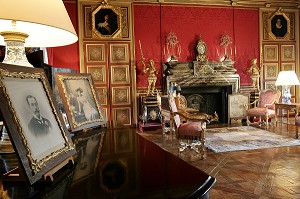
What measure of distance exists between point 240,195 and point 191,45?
492 cm

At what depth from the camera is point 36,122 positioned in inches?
24.2

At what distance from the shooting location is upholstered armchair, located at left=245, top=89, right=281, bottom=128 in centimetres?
580

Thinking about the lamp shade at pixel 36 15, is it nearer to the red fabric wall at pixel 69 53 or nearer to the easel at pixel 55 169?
the easel at pixel 55 169

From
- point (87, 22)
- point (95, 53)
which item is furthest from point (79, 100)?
point (87, 22)

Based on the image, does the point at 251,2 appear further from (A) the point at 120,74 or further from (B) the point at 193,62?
(A) the point at 120,74

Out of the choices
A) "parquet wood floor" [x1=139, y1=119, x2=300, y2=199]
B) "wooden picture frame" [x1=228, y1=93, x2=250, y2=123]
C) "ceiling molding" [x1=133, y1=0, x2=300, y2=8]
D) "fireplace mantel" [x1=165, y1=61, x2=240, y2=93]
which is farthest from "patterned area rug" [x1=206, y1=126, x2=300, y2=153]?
"ceiling molding" [x1=133, y1=0, x2=300, y2=8]

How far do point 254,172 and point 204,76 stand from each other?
3.77 m

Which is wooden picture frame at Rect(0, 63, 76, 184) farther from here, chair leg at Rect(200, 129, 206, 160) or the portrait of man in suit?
chair leg at Rect(200, 129, 206, 160)

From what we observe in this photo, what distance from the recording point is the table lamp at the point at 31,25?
644 millimetres

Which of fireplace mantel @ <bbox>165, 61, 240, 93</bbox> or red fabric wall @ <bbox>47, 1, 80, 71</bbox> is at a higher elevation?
red fabric wall @ <bbox>47, 1, 80, 71</bbox>

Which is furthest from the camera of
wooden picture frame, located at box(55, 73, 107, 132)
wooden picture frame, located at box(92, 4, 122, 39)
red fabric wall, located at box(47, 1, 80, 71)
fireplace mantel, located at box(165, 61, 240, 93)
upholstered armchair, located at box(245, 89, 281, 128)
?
fireplace mantel, located at box(165, 61, 240, 93)

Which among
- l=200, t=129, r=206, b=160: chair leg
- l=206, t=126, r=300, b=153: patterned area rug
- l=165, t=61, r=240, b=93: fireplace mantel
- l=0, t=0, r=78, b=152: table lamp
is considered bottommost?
l=206, t=126, r=300, b=153: patterned area rug

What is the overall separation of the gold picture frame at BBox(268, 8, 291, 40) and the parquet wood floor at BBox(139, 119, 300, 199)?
13.6ft

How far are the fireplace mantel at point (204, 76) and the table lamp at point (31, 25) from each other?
5.28m
